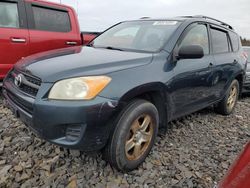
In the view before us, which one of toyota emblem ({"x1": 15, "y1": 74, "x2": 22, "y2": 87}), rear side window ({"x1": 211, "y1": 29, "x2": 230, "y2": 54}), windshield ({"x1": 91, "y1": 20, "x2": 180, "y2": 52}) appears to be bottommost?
toyota emblem ({"x1": 15, "y1": 74, "x2": 22, "y2": 87})

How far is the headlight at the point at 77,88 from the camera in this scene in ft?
7.85

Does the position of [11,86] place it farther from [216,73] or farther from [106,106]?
[216,73]

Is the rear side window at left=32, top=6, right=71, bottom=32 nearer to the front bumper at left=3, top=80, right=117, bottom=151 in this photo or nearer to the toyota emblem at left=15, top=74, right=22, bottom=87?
the toyota emblem at left=15, top=74, right=22, bottom=87

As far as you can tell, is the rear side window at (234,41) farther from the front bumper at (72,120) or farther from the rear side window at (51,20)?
the front bumper at (72,120)

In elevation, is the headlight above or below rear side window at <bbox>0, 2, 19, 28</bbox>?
below

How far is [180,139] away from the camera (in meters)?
3.74

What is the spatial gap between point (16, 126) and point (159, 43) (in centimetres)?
213

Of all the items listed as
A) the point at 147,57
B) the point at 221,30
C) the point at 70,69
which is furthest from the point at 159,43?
the point at 221,30

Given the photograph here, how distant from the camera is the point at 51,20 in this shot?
17.6ft

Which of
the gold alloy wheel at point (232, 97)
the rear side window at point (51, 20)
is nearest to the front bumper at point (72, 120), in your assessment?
the rear side window at point (51, 20)

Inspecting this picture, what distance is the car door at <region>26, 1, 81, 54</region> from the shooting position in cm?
496

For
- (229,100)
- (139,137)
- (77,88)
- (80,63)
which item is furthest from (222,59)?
(77,88)

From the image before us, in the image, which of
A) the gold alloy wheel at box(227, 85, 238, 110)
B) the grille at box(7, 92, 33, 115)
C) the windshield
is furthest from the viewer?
the gold alloy wheel at box(227, 85, 238, 110)

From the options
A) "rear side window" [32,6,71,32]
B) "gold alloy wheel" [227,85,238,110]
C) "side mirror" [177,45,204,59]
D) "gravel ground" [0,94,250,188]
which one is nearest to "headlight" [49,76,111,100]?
"gravel ground" [0,94,250,188]
